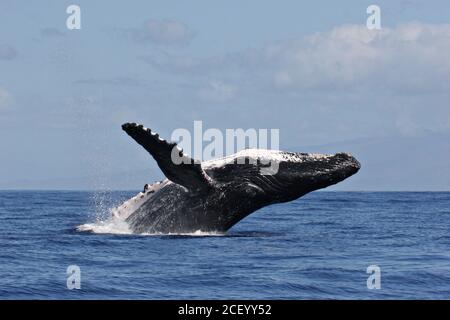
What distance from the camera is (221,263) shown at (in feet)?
45.0

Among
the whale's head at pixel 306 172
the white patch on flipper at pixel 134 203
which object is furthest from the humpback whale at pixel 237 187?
the white patch on flipper at pixel 134 203

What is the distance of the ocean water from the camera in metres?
11.7

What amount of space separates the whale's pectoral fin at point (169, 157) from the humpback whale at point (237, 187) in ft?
0.68

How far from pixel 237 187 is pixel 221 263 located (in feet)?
11.2

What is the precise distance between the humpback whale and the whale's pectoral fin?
21 cm

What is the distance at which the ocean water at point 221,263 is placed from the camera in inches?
462

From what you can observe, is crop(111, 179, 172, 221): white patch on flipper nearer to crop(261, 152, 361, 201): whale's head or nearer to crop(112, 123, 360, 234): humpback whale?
crop(112, 123, 360, 234): humpback whale

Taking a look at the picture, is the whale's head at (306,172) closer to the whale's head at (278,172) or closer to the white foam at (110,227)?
the whale's head at (278,172)

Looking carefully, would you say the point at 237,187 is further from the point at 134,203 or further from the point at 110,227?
the point at 110,227

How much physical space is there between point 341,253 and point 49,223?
9375 mm

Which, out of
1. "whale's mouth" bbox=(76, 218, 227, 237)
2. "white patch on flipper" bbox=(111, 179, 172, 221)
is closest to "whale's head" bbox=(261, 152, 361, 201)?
"whale's mouth" bbox=(76, 218, 227, 237)
